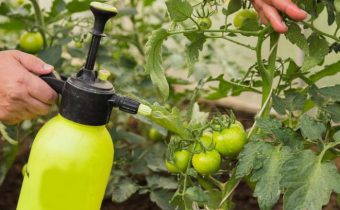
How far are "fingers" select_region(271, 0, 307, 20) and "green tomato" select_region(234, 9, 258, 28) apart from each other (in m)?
0.17

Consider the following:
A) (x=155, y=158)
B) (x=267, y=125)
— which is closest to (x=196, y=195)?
(x=267, y=125)

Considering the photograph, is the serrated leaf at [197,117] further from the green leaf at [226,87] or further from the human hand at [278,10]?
the human hand at [278,10]

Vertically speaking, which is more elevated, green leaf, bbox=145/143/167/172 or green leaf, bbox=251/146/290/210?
green leaf, bbox=251/146/290/210

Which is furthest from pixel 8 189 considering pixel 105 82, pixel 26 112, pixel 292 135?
pixel 292 135

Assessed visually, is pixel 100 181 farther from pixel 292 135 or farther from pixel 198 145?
pixel 292 135

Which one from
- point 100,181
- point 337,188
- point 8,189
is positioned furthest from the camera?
point 8,189

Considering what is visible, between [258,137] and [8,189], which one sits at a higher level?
[258,137]

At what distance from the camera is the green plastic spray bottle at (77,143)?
0.85 meters

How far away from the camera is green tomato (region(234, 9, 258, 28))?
1032mm

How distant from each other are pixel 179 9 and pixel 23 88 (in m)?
0.27

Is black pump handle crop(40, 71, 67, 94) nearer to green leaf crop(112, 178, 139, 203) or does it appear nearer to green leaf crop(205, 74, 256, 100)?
green leaf crop(205, 74, 256, 100)

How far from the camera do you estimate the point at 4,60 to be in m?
0.94

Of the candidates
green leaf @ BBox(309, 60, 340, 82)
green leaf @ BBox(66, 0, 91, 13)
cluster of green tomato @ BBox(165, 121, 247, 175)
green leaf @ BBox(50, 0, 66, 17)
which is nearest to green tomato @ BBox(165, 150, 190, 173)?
cluster of green tomato @ BBox(165, 121, 247, 175)

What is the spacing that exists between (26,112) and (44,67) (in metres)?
0.08
